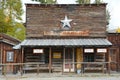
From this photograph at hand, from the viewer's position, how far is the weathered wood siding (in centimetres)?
2569

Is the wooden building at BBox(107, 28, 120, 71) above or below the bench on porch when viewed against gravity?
above

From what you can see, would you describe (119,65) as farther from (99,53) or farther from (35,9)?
(35,9)

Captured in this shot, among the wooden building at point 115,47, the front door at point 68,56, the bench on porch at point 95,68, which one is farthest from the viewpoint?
the wooden building at point 115,47

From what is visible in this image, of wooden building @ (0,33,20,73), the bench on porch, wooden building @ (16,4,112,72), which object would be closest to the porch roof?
wooden building @ (16,4,112,72)

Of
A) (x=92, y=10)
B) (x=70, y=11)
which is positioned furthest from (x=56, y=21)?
(x=92, y=10)

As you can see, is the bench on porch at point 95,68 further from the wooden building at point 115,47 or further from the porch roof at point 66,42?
the wooden building at point 115,47

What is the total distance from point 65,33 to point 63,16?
1521mm

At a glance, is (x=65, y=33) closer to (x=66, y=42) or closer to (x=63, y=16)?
(x=66, y=42)

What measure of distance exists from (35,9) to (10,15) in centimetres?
1585

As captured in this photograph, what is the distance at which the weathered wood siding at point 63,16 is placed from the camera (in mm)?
25688

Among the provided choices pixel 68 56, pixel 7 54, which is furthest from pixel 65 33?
pixel 7 54

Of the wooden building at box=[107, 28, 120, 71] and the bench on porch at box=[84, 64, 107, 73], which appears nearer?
the bench on porch at box=[84, 64, 107, 73]

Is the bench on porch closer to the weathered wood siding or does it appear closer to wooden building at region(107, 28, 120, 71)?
wooden building at region(107, 28, 120, 71)

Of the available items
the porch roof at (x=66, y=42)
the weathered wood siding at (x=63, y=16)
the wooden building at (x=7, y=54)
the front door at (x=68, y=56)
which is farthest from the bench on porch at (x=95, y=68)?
the wooden building at (x=7, y=54)
